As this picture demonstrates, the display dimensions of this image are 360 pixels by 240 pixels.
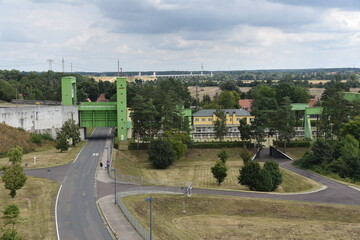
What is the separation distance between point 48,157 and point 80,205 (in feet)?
91.9

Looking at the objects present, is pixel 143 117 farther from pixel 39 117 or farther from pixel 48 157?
pixel 39 117

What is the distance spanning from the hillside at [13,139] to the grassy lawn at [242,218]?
33611mm

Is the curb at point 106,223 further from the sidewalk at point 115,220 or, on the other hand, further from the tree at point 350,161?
the tree at point 350,161

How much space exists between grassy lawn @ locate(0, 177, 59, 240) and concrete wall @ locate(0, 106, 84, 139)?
97.0 ft

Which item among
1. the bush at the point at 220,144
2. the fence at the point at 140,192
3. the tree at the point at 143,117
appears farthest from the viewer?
the bush at the point at 220,144

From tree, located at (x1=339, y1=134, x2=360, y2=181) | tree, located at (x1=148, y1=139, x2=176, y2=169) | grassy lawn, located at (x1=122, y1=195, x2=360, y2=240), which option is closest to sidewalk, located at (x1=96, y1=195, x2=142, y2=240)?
grassy lawn, located at (x1=122, y1=195, x2=360, y2=240)

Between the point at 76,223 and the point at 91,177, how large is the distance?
19586 mm

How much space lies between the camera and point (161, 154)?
245ft

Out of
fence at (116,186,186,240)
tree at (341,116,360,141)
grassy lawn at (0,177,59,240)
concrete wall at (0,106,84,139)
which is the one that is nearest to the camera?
fence at (116,186,186,240)

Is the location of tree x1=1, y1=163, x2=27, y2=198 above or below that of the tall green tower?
below

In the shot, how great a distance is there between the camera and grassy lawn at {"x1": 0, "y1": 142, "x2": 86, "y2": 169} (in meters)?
67.1

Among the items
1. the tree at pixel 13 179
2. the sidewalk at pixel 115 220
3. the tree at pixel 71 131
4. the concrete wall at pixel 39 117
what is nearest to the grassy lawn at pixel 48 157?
the tree at pixel 71 131

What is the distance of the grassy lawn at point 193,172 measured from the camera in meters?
63.6

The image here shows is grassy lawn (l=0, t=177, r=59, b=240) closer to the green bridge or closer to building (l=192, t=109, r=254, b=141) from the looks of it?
the green bridge
